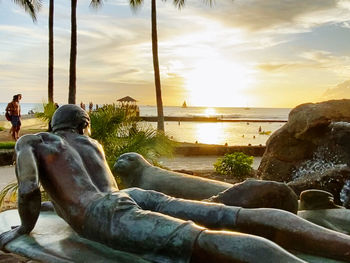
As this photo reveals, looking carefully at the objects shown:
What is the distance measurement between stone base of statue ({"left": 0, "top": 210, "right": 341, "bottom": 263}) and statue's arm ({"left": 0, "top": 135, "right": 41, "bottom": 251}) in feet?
0.23

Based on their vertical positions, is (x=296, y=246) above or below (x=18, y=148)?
below

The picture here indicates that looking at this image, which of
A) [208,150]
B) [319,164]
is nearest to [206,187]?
[319,164]

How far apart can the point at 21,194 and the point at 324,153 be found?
17.8 ft

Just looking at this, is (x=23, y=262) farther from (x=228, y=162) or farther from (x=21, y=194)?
(x=228, y=162)

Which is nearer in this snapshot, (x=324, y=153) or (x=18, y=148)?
(x=18, y=148)

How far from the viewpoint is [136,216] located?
2736 mm

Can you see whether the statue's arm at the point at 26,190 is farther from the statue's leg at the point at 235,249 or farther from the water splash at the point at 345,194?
the water splash at the point at 345,194

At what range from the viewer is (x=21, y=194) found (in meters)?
2.99

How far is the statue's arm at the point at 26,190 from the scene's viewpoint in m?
2.99

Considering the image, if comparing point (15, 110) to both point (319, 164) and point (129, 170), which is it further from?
point (129, 170)

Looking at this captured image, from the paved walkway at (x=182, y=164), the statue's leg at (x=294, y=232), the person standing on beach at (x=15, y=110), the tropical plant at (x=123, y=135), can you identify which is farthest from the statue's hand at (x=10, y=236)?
the person standing on beach at (x=15, y=110)

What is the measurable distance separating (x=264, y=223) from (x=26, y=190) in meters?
1.55

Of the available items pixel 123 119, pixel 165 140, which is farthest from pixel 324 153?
pixel 123 119

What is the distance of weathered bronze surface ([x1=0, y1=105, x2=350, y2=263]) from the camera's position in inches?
98.3
